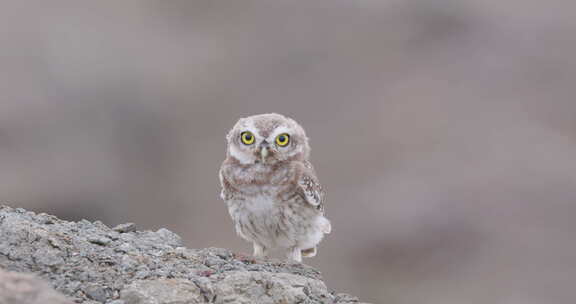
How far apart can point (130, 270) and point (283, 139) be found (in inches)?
85.4

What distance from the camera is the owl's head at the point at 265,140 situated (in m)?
7.01

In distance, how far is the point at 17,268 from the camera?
507 centimetres

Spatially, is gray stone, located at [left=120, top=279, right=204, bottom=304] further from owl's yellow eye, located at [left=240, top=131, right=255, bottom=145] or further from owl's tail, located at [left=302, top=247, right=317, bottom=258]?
owl's tail, located at [left=302, top=247, right=317, bottom=258]

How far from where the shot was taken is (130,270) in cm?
530

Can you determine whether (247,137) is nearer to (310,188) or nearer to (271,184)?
(271,184)

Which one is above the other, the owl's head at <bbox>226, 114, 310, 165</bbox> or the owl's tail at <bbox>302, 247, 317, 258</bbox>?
the owl's head at <bbox>226, 114, 310, 165</bbox>

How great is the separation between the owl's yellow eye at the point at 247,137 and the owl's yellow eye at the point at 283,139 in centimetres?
19

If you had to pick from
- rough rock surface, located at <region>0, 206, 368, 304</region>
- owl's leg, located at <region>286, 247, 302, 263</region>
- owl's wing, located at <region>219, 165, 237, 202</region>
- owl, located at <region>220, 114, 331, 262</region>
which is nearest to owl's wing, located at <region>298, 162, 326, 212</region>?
owl, located at <region>220, 114, 331, 262</region>

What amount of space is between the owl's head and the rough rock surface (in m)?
1.25

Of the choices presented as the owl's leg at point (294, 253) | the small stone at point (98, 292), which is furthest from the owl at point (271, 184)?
the small stone at point (98, 292)

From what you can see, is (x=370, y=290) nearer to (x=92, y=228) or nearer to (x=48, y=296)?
(x=92, y=228)

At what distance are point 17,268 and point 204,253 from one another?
1278 mm

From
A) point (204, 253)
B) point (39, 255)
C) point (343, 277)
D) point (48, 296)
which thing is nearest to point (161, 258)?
point (204, 253)

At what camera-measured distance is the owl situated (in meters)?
7.07
